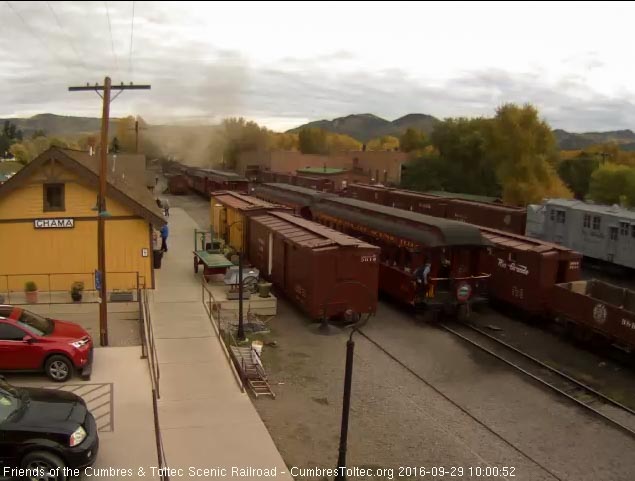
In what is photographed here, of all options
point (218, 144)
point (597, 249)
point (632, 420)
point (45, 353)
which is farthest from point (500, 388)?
point (218, 144)

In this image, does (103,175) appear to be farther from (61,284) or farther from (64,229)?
(61,284)

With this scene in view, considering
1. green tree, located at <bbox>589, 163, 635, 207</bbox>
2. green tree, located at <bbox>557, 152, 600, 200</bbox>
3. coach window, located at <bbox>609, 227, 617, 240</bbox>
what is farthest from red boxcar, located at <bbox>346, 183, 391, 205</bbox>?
green tree, located at <bbox>557, 152, 600, 200</bbox>

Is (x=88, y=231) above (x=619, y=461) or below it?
above

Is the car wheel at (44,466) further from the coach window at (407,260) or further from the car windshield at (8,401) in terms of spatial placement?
the coach window at (407,260)

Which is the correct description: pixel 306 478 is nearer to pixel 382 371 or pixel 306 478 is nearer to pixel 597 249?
pixel 382 371

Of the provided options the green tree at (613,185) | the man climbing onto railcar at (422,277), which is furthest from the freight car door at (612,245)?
the green tree at (613,185)

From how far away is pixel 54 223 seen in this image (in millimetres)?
19406

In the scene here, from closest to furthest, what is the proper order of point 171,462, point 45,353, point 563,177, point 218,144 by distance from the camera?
point 171,462 < point 45,353 < point 563,177 < point 218,144

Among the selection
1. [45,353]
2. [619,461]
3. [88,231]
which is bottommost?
[619,461]

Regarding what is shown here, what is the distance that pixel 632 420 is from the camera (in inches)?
486

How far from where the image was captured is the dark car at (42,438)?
7.96 metres

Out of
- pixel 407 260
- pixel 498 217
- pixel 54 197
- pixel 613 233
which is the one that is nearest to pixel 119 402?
pixel 54 197

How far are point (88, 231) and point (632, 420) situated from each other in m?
17.4

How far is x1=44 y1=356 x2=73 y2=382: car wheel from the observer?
39.6 ft
